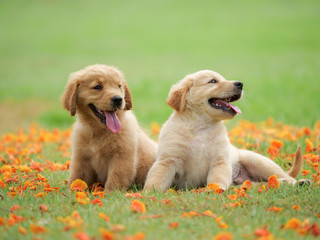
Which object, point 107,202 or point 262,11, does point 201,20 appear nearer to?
point 262,11

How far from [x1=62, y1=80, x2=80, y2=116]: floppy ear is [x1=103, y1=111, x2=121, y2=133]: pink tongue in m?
0.34

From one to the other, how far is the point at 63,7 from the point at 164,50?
14.0 metres

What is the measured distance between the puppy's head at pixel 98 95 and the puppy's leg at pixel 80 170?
46 centimetres

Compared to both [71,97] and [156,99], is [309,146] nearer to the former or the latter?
[71,97]

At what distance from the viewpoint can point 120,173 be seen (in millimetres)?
4395

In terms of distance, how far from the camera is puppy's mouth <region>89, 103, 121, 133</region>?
173 inches

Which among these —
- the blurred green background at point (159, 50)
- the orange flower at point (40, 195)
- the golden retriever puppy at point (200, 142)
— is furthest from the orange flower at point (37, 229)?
the blurred green background at point (159, 50)

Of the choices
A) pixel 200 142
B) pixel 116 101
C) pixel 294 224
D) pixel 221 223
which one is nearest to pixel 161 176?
pixel 200 142

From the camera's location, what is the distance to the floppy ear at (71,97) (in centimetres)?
449

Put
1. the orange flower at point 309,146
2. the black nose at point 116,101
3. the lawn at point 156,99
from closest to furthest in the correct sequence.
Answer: the lawn at point 156,99 < the black nose at point 116,101 < the orange flower at point 309,146

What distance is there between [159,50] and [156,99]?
1012 centimetres

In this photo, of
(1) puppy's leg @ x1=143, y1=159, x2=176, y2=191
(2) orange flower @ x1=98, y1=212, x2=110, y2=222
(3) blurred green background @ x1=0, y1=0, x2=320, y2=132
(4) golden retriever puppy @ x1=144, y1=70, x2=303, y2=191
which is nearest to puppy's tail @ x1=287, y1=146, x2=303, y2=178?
(4) golden retriever puppy @ x1=144, y1=70, x2=303, y2=191

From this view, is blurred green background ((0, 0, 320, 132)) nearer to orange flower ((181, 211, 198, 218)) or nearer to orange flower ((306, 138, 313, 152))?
orange flower ((306, 138, 313, 152))

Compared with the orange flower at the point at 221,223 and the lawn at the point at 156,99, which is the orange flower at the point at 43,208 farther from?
the orange flower at the point at 221,223
